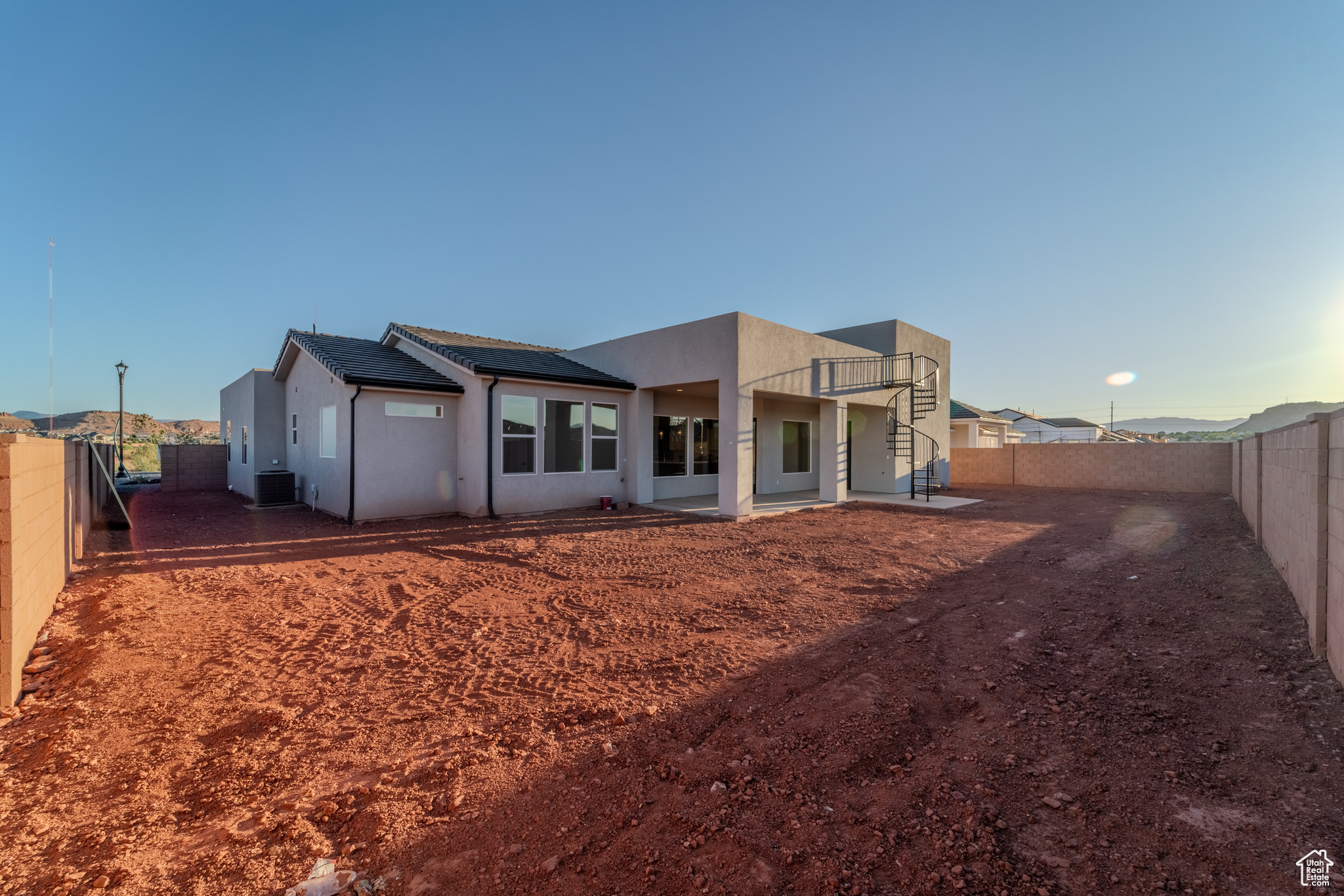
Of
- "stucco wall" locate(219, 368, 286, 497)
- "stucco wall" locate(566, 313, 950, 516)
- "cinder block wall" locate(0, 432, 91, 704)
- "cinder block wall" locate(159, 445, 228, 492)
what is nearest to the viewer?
"cinder block wall" locate(0, 432, 91, 704)

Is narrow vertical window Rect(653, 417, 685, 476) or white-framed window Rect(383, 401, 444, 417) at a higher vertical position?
white-framed window Rect(383, 401, 444, 417)

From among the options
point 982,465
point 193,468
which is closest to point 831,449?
point 982,465

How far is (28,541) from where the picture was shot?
3.59 meters

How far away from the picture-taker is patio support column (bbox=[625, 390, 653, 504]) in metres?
12.4

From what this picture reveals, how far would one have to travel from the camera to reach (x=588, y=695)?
10.8ft

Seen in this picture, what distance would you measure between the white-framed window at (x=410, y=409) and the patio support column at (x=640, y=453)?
428 centimetres

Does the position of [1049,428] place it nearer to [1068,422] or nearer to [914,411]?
[1068,422]

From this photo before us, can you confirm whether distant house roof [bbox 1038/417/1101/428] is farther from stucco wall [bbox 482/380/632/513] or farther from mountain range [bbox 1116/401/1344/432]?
stucco wall [bbox 482/380/632/513]

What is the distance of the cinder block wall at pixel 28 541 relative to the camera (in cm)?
304

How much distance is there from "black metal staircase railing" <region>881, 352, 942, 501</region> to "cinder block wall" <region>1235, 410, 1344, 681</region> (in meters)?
8.87

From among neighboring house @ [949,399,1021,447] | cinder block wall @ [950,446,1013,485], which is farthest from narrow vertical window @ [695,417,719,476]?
neighboring house @ [949,399,1021,447]

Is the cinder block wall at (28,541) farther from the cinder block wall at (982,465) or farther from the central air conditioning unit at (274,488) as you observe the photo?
the cinder block wall at (982,465)

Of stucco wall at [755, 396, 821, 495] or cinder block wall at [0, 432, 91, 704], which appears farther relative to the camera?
stucco wall at [755, 396, 821, 495]

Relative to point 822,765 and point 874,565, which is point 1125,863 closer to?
point 822,765
